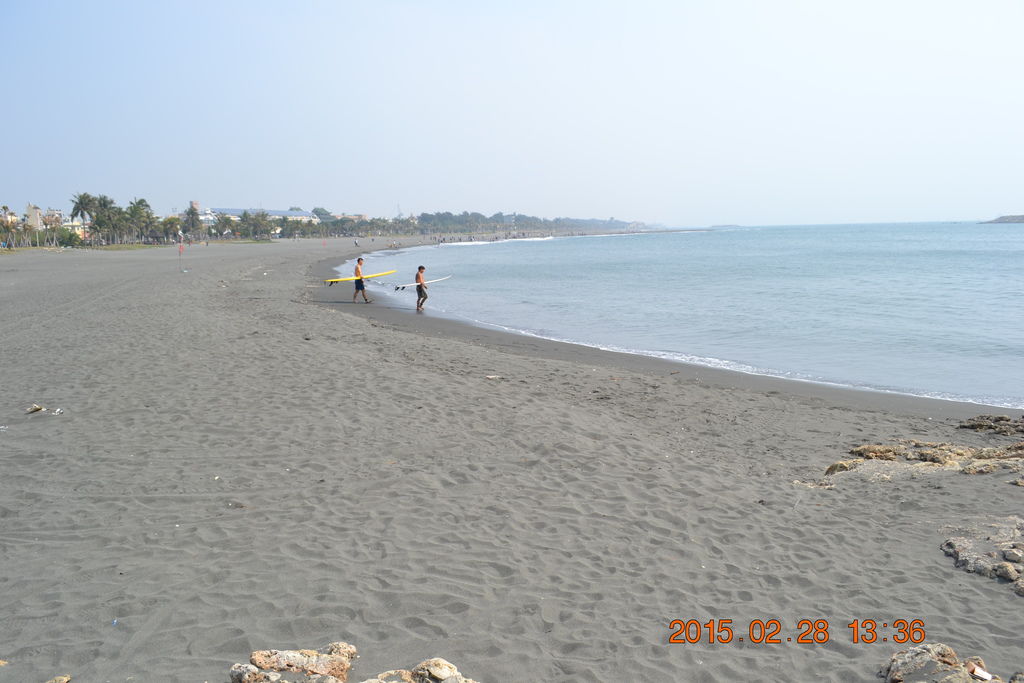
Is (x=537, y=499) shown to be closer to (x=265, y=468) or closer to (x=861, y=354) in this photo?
(x=265, y=468)

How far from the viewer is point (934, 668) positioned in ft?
10.8

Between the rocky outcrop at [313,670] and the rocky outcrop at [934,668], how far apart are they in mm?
2184

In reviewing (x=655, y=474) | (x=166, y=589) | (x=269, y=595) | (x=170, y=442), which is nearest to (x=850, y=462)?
(x=655, y=474)

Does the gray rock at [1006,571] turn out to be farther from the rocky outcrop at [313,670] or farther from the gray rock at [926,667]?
the rocky outcrop at [313,670]

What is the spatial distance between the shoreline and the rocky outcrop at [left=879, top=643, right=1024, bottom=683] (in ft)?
24.3

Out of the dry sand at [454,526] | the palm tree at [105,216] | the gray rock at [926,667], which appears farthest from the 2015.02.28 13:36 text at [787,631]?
the palm tree at [105,216]

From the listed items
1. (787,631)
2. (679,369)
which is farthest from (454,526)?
(679,369)

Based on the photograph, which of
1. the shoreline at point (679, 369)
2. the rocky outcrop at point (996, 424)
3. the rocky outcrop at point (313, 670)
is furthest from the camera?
the shoreline at point (679, 369)

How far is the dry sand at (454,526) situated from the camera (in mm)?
3633

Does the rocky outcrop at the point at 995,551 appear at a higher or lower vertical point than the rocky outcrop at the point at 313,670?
lower

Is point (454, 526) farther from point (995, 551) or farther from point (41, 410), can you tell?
point (41, 410)

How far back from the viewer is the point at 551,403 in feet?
29.7

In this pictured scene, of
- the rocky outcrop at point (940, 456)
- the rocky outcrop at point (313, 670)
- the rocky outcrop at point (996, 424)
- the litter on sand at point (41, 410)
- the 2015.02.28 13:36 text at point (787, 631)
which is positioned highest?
the litter on sand at point (41, 410)

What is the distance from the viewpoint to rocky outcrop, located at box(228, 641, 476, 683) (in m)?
3.04
